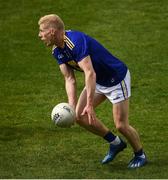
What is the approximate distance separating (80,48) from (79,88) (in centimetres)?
564

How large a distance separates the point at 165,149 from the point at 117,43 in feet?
23.4

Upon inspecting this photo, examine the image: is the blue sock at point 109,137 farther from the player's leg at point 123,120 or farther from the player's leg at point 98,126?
the player's leg at point 123,120

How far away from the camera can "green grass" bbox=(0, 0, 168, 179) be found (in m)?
11.2

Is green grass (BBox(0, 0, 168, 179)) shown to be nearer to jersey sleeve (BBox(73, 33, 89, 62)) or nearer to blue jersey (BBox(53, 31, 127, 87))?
blue jersey (BBox(53, 31, 127, 87))

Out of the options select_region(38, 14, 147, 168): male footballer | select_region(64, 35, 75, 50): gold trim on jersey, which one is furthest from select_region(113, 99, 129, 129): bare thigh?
select_region(64, 35, 75, 50): gold trim on jersey

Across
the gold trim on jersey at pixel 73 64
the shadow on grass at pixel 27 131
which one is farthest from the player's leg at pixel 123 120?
the shadow on grass at pixel 27 131

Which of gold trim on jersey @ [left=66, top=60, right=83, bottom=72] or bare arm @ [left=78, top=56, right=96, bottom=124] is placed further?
gold trim on jersey @ [left=66, top=60, right=83, bottom=72]

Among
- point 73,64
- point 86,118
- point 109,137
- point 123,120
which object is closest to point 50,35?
point 73,64

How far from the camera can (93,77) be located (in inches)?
401

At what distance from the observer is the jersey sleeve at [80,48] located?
33.6 ft

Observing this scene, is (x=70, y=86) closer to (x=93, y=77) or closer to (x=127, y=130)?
(x=93, y=77)

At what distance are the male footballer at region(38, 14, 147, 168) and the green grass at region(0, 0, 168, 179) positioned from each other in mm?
421

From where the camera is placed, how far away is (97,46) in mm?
10539

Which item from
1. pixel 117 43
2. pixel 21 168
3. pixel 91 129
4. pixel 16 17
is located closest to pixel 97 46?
pixel 91 129
